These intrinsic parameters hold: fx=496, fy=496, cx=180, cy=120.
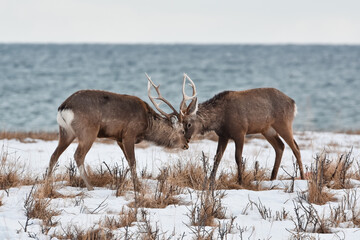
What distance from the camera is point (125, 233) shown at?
480 centimetres

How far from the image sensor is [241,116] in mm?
A: 8523

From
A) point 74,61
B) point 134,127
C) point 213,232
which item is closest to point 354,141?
point 134,127

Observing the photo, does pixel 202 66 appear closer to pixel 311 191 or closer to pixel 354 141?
pixel 354 141

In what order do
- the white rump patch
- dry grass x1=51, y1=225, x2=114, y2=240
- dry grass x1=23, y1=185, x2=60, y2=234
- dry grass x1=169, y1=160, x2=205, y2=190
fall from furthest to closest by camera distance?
the white rump patch → dry grass x1=169, y1=160, x2=205, y2=190 → dry grass x1=23, y1=185, x2=60, y2=234 → dry grass x1=51, y1=225, x2=114, y2=240

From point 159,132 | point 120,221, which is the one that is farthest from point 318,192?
point 159,132

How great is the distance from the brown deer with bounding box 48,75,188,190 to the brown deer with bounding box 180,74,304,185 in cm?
33

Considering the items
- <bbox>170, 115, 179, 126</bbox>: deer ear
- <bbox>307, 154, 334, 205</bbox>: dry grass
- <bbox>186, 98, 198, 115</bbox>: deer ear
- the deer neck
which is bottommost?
<bbox>307, 154, 334, 205</bbox>: dry grass

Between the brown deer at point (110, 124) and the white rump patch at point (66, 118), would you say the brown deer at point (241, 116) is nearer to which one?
the brown deer at point (110, 124)

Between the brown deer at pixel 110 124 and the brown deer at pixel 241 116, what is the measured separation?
13.2 inches

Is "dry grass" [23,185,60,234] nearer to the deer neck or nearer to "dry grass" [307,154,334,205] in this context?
"dry grass" [307,154,334,205]

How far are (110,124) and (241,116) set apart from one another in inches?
89.3

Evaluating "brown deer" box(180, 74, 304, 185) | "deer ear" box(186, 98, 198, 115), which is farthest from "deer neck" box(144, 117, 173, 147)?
"deer ear" box(186, 98, 198, 115)

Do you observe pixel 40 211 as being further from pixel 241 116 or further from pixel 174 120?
pixel 241 116

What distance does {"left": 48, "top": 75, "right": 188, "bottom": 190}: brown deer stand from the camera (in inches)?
292
